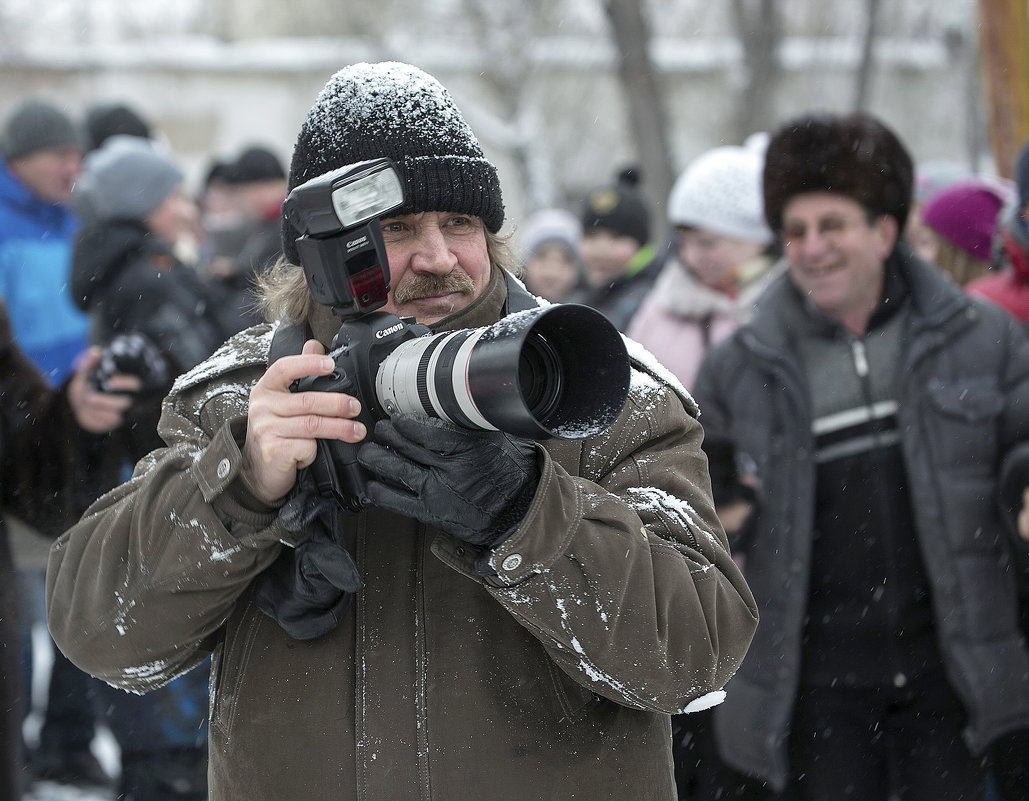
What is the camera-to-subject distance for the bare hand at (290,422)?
1.63 meters

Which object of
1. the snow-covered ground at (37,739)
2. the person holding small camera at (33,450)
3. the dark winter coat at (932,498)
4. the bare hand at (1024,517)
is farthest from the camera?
the snow-covered ground at (37,739)

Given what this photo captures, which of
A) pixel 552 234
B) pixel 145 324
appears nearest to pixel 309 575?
pixel 145 324

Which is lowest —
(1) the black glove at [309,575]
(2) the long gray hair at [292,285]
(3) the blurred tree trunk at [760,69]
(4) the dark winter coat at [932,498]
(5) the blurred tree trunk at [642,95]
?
(3) the blurred tree trunk at [760,69]

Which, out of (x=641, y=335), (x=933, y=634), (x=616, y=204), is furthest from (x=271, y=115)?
(x=933, y=634)

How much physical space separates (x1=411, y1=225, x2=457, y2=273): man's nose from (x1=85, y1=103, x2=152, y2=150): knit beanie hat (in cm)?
484

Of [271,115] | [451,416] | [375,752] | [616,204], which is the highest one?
[451,416]

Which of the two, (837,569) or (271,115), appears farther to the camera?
(271,115)

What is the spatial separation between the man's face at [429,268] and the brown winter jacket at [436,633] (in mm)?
56

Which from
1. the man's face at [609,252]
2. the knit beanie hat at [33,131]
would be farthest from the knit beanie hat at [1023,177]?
the knit beanie hat at [33,131]

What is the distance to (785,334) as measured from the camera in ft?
10.8

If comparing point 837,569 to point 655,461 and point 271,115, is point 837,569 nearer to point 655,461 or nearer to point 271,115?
point 655,461

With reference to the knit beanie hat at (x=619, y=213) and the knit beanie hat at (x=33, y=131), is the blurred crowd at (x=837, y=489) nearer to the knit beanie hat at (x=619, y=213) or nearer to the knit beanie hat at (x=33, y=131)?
the knit beanie hat at (x=33, y=131)

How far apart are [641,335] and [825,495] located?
1124 mm

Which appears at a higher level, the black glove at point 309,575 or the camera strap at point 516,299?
the camera strap at point 516,299
